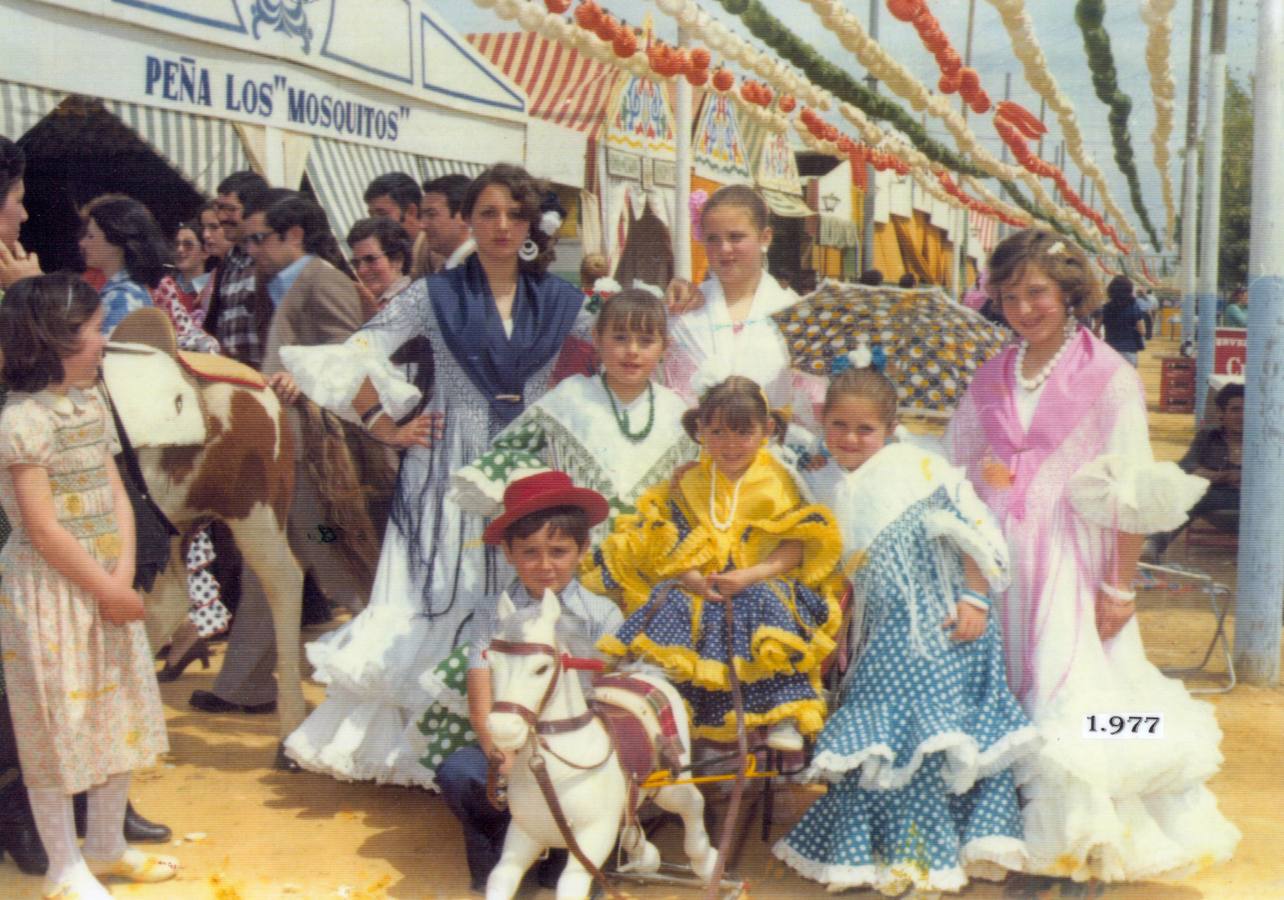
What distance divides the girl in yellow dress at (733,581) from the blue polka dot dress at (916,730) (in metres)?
0.12

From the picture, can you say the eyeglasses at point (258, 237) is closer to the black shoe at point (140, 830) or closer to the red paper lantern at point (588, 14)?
the black shoe at point (140, 830)

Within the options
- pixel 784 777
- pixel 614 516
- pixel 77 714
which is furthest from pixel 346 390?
pixel 784 777

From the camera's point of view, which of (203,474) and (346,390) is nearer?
(346,390)

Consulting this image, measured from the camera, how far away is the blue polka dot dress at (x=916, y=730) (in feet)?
11.2

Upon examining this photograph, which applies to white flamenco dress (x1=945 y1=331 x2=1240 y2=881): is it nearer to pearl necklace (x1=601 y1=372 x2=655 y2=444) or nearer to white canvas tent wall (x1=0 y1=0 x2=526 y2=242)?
pearl necklace (x1=601 y1=372 x2=655 y2=444)

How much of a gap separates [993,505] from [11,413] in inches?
98.5

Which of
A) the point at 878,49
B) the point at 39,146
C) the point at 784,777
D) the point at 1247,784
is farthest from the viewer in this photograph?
the point at 878,49

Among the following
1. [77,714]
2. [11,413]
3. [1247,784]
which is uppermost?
[11,413]

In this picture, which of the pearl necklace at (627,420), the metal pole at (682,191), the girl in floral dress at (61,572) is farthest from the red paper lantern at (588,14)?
the girl in floral dress at (61,572)

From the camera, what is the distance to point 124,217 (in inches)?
188

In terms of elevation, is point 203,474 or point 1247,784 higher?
point 203,474

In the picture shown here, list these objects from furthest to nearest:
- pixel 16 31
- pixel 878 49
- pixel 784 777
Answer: pixel 878 49
pixel 16 31
pixel 784 777

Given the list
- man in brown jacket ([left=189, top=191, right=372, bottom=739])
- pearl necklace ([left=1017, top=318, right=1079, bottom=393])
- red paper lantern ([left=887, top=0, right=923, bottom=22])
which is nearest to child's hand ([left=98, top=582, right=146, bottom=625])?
man in brown jacket ([left=189, top=191, right=372, bottom=739])

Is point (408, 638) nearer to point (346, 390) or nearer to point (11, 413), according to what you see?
point (346, 390)
